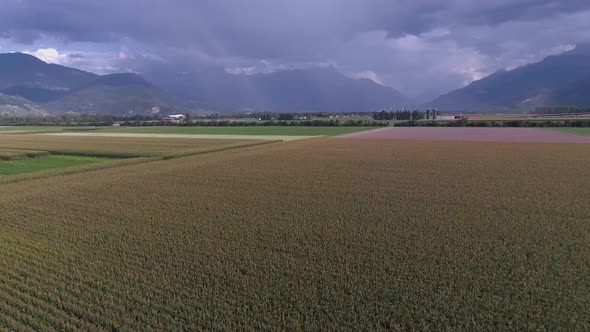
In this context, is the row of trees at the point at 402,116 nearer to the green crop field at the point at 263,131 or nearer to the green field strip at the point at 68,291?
the green crop field at the point at 263,131

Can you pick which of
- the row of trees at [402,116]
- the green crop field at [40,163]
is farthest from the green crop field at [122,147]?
the row of trees at [402,116]

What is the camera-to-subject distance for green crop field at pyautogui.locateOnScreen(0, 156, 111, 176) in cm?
3041

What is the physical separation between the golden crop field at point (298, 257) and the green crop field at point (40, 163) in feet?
41.1

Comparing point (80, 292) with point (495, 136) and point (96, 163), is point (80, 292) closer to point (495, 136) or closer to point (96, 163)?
point (96, 163)

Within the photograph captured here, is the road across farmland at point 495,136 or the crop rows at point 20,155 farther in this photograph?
the road across farmland at point 495,136

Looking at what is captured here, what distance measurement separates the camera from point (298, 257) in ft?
34.3

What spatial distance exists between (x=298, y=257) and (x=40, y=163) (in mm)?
33560

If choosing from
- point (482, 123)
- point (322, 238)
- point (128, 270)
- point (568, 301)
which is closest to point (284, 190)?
point (322, 238)

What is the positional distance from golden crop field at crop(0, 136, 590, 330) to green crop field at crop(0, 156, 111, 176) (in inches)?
493

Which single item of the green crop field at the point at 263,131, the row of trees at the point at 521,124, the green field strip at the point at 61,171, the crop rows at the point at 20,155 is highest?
the row of trees at the point at 521,124

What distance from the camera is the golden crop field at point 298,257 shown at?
24.8 ft

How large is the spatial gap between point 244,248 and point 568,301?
7.77 m

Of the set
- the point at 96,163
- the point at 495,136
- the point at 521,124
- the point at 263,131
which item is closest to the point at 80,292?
the point at 96,163

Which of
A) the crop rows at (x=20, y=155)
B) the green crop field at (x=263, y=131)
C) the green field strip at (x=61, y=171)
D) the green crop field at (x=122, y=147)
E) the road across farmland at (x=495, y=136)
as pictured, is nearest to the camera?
the green field strip at (x=61, y=171)
